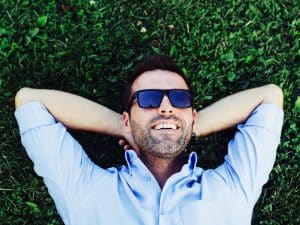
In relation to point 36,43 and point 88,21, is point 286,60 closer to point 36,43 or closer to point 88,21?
point 88,21

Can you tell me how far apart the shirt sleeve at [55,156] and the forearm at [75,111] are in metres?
0.14

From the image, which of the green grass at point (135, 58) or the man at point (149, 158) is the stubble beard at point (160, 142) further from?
the green grass at point (135, 58)

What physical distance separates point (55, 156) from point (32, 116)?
1.33 feet

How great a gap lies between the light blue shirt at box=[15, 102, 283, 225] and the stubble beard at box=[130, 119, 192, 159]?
0.43 feet

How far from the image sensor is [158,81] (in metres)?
4.65

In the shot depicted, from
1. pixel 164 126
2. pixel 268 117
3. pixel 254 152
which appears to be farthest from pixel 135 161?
pixel 268 117

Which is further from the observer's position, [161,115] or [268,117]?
[268,117]

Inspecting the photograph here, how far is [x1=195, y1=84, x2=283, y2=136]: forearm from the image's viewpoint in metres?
4.96

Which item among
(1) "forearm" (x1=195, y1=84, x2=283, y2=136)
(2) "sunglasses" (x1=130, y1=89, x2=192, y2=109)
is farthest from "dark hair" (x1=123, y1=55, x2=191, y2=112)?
(1) "forearm" (x1=195, y1=84, x2=283, y2=136)

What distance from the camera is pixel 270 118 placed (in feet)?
15.7

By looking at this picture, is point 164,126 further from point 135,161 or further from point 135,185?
point 135,185

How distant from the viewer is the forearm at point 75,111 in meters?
4.70

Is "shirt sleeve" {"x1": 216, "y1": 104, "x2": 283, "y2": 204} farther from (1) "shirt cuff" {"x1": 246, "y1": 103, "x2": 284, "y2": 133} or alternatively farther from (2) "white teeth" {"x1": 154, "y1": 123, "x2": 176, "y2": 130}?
(2) "white teeth" {"x1": 154, "y1": 123, "x2": 176, "y2": 130}

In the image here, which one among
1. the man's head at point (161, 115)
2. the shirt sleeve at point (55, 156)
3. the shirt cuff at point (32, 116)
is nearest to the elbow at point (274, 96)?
the man's head at point (161, 115)
